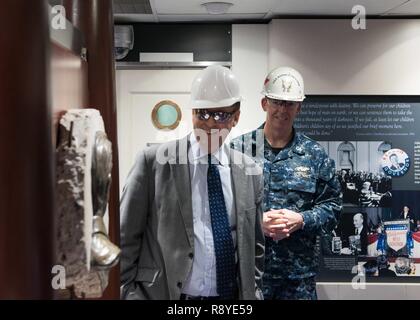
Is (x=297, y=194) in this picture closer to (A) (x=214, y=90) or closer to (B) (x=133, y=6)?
(A) (x=214, y=90)

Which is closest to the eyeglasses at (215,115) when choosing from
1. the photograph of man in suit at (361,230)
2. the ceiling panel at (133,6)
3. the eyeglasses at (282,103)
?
the eyeglasses at (282,103)

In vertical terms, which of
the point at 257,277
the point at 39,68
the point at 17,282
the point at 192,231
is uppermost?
the point at 39,68

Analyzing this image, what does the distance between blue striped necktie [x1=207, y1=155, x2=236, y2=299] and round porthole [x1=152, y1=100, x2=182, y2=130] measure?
1.88 meters

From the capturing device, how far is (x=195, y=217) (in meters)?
1.44

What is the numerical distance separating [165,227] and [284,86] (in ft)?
3.99

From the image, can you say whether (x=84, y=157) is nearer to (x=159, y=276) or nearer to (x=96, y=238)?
(x=96, y=238)

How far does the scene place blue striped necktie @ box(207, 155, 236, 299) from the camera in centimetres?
139

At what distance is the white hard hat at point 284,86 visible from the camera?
2.37 metres

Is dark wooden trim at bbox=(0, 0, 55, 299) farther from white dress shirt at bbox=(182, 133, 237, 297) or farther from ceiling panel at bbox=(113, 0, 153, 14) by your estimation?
ceiling panel at bbox=(113, 0, 153, 14)

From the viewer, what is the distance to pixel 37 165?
308 mm

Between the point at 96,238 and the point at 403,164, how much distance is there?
10.2 ft

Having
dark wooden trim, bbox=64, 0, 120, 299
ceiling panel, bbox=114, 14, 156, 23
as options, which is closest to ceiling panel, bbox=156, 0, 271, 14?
ceiling panel, bbox=114, 14, 156, 23
